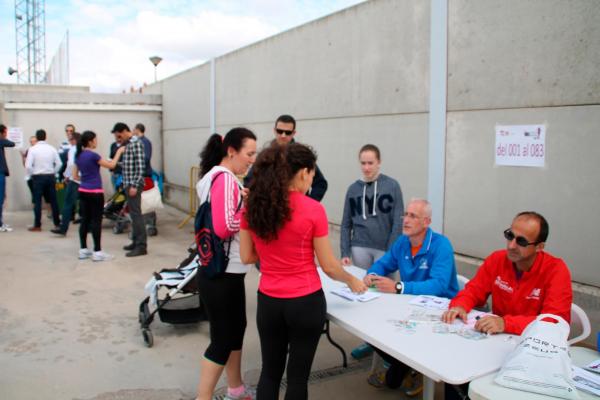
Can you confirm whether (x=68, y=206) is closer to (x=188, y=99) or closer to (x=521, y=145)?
(x=188, y=99)

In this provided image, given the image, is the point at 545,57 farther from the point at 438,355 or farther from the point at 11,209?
the point at 11,209

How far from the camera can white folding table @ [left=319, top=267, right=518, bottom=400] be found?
197 centimetres

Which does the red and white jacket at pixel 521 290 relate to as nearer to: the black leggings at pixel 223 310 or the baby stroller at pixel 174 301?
the black leggings at pixel 223 310

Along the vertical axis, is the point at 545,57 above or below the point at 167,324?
above

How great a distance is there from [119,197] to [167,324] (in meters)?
4.03

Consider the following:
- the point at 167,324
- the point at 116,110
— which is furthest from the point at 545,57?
the point at 116,110

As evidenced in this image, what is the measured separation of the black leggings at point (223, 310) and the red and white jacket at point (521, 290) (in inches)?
44.7

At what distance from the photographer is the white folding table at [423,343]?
1.97m

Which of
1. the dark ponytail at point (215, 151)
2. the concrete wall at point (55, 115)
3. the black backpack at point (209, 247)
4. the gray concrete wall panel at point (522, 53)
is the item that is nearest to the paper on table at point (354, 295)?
the black backpack at point (209, 247)

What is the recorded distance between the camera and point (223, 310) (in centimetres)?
277

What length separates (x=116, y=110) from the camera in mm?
11602

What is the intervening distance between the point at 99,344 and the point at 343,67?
148 inches

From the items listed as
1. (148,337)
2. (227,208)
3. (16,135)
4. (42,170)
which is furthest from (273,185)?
(16,135)

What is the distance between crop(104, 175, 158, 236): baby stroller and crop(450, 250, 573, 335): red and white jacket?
647 cm
